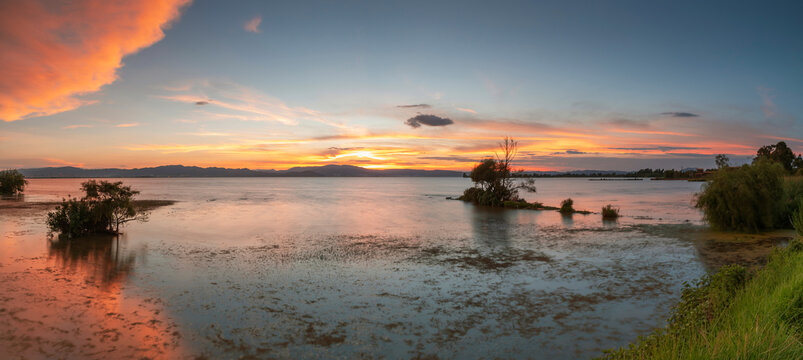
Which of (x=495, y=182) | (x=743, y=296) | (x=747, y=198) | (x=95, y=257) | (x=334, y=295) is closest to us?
(x=743, y=296)

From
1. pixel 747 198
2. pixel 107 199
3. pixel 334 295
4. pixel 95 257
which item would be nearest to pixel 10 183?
pixel 107 199

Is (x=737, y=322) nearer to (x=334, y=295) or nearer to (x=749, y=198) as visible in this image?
(x=334, y=295)

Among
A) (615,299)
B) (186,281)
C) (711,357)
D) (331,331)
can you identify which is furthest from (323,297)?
(711,357)

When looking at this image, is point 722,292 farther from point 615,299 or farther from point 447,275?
point 447,275

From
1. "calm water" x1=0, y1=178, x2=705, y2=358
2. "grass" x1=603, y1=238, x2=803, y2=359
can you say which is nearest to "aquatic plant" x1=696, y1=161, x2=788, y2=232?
"calm water" x1=0, y1=178, x2=705, y2=358

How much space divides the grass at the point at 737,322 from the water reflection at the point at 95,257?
13990 millimetres

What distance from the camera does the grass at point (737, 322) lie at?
4.08 metres

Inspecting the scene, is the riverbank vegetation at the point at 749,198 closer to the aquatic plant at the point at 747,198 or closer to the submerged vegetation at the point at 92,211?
the aquatic plant at the point at 747,198

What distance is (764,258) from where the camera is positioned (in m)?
15.4

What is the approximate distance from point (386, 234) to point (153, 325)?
16.3m

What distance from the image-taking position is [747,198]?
22438 millimetres

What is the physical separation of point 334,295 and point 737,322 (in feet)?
28.4

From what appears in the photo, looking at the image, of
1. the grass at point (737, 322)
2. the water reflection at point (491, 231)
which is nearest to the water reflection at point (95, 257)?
the grass at point (737, 322)

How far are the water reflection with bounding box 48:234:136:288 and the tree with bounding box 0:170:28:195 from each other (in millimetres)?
Answer: 47962
